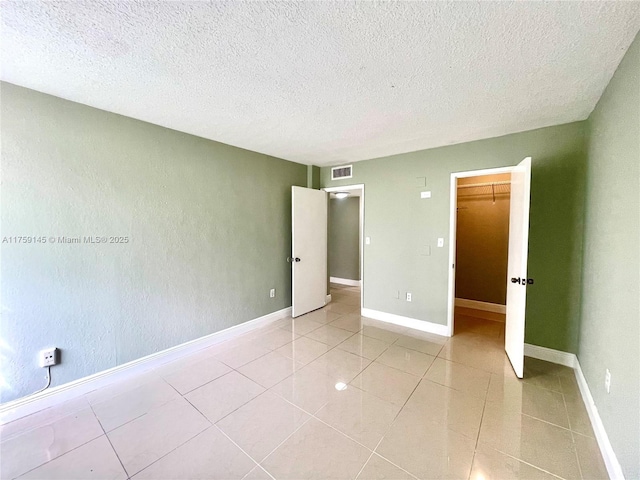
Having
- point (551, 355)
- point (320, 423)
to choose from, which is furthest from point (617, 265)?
point (320, 423)

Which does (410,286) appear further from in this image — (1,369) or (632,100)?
(1,369)

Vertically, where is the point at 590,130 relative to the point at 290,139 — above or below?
below

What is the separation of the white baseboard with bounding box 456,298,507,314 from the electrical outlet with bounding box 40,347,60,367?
17.0 feet

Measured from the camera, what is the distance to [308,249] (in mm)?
4094

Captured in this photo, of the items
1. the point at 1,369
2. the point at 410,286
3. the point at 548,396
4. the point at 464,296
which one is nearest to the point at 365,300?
the point at 410,286

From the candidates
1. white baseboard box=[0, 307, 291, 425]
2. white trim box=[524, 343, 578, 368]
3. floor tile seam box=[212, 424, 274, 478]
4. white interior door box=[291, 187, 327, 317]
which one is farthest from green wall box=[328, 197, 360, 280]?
floor tile seam box=[212, 424, 274, 478]

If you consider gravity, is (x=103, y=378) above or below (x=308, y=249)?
below

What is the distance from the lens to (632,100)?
1336 millimetres

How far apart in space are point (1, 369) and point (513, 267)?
171 inches

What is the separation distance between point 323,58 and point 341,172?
2661mm

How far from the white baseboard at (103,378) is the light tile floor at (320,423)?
8cm

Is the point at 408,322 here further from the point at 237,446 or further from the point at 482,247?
the point at 237,446

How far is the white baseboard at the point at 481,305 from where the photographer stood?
13.4 ft

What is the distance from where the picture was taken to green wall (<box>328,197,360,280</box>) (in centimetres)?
605
